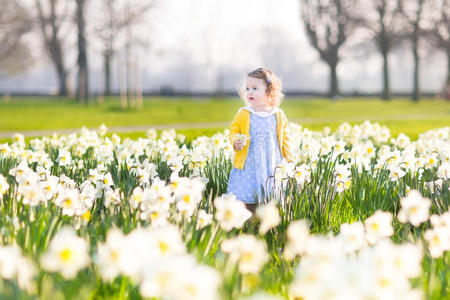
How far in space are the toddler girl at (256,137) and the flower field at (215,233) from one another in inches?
11.4

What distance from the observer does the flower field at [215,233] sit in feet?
5.01

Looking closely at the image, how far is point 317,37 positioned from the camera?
31047mm

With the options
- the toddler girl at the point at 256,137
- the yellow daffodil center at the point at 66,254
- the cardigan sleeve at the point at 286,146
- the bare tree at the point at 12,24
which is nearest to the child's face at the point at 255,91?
the toddler girl at the point at 256,137

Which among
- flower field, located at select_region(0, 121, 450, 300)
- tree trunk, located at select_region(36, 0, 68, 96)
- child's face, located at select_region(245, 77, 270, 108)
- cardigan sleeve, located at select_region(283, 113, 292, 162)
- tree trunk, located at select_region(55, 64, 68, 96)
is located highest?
tree trunk, located at select_region(36, 0, 68, 96)

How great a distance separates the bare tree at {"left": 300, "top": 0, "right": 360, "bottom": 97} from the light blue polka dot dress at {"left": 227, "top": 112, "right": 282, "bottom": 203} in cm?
2776

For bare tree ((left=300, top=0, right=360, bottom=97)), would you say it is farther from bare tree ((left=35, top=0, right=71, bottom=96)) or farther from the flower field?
Answer: the flower field

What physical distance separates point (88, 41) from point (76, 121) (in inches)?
489

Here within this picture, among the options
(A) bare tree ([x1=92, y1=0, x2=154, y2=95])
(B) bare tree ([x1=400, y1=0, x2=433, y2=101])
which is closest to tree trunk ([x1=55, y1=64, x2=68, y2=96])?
(A) bare tree ([x1=92, y1=0, x2=154, y2=95])

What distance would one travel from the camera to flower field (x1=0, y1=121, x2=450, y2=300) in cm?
153

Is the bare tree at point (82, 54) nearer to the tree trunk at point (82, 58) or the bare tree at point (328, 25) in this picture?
the tree trunk at point (82, 58)

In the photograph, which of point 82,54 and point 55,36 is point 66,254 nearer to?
point 82,54

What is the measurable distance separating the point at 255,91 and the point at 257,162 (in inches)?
22.7

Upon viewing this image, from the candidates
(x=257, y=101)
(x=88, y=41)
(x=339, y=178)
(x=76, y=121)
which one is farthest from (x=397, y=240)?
(x=88, y=41)

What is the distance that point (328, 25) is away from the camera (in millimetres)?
30812
